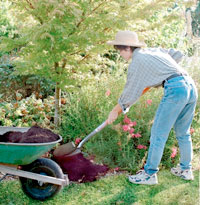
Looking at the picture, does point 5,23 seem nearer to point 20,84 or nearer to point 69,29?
point 20,84

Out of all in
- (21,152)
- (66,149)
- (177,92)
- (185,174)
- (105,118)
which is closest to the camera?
(21,152)

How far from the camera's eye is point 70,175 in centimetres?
380

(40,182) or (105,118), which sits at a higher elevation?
(105,118)

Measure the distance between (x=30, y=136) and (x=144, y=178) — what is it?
1352mm

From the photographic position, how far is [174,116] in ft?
10.4

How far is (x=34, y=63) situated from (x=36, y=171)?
1.63 metres

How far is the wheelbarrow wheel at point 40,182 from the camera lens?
316 centimetres

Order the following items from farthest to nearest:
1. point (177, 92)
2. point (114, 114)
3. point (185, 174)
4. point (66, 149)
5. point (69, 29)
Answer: point (69, 29)
point (66, 149)
point (185, 174)
point (114, 114)
point (177, 92)

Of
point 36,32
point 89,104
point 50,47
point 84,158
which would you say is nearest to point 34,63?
point 50,47

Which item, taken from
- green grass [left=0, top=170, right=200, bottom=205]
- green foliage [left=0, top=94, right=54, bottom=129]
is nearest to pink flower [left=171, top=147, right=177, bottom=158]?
green grass [left=0, top=170, right=200, bottom=205]

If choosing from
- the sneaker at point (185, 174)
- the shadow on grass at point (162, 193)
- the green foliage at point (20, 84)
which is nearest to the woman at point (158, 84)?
the shadow on grass at point (162, 193)

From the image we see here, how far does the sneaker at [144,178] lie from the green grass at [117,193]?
5cm

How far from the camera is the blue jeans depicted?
3072 mm

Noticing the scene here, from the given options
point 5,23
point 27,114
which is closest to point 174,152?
point 27,114
